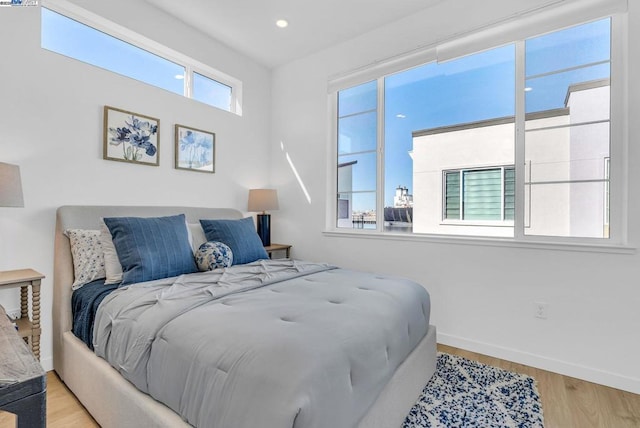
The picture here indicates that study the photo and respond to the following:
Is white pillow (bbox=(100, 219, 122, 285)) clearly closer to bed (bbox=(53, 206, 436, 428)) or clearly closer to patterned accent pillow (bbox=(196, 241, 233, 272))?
bed (bbox=(53, 206, 436, 428))

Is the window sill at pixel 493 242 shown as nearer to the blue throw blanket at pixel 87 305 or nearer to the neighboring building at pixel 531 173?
the neighboring building at pixel 531 173

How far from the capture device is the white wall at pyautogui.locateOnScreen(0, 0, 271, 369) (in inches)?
82.7

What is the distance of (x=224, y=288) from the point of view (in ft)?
5.66

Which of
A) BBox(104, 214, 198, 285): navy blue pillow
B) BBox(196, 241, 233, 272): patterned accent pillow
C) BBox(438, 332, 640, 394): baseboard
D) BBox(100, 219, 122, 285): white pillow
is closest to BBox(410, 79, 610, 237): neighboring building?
BBox(438, 332, 640, 394): baseboard

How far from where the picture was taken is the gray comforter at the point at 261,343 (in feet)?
3.22

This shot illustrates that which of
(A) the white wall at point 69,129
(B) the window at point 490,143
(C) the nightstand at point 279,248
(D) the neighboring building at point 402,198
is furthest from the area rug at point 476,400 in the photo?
(A) the white wall at point 69,129

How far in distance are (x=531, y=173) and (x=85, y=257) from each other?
3276mm

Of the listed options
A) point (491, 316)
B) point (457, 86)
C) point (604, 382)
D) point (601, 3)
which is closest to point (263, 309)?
point (491, 316)

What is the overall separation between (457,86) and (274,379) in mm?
2931

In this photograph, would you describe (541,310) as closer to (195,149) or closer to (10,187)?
(195,149)

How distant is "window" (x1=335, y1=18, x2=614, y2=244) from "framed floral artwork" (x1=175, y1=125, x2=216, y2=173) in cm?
138

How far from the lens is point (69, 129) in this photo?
234 cm

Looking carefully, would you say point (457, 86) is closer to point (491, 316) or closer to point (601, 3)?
point (601, 3)

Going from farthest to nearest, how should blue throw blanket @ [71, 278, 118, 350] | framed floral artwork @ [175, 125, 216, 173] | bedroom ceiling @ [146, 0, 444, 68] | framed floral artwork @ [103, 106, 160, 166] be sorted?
framed floral artwork @ [175, 125, 216, 173] < bedroom ceiling @ [146, 0, 444, 68] < framed floral artwork @ [103, 106, 160, 166] < blue throw blanket @ [71, 278, 118, 350]
